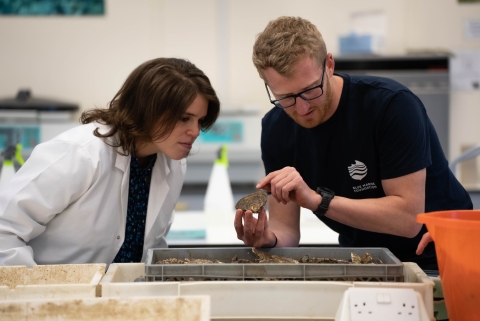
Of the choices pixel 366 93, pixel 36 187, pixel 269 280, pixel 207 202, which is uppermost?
pixel 366 93

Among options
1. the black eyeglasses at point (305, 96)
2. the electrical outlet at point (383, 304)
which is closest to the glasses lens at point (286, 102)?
the black eyeglasses at point (305, 96)

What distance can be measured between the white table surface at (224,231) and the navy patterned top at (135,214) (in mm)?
480

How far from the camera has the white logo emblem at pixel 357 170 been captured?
5.09ft

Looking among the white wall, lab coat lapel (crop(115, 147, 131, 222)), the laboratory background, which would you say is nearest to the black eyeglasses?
lab coat lapel (crop(115, 147, 131, 222))

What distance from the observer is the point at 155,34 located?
4289 millimetres

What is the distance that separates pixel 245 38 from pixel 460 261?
3.53 metres

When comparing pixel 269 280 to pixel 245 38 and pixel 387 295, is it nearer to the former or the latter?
pixel 387 295

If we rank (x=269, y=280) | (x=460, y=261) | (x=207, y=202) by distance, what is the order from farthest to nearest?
1. (x=207, y=202)
2. (x=269, y=280)
3. (x=460, y=261)

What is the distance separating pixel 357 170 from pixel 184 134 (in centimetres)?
52

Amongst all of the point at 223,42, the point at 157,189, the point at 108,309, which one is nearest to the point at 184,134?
the point at 157,189

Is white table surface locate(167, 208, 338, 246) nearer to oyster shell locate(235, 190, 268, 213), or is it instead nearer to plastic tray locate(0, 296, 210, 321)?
oyster shell locate(235, 190, 268, 213)

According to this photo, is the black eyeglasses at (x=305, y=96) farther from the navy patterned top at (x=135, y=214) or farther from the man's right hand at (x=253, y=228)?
the navy patterned top at (x=135, y=214)

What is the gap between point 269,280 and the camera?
1.08m

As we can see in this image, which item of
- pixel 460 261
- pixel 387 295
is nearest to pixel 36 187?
pixel 387 295
